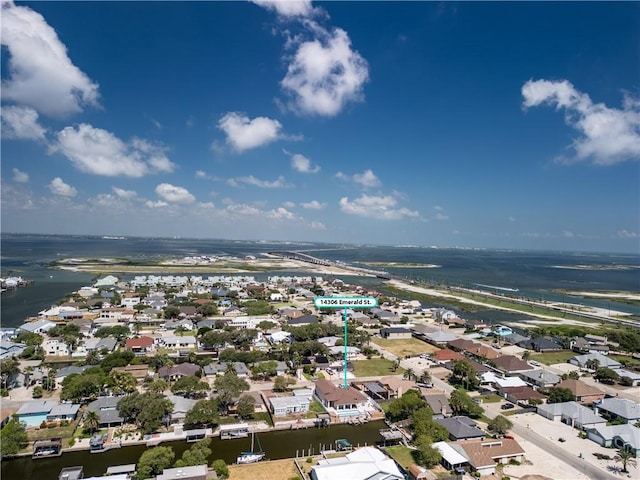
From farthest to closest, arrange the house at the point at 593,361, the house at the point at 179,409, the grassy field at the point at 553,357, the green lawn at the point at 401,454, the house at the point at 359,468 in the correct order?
the grassy field at the point at 553,357 → the house at the point at 593,361 → the house at the point at 179,409 → the green lawn at the point at 401,454 → the house at the point at 359,468

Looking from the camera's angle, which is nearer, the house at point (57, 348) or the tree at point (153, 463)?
the tree at point (153, 463)

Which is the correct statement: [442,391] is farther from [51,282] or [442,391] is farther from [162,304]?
[51,282]

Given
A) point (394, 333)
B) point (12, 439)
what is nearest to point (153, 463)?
point (12, 439)

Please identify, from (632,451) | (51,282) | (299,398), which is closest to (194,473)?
(299,398)

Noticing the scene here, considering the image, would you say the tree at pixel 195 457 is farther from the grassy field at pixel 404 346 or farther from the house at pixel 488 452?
the grassy field at pixel 404 346

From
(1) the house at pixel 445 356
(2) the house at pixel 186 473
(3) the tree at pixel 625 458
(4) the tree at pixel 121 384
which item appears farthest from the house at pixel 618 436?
(4) the tree at pixel 121 384

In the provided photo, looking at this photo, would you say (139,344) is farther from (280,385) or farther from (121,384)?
(280,385)

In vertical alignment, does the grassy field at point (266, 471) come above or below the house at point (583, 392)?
below

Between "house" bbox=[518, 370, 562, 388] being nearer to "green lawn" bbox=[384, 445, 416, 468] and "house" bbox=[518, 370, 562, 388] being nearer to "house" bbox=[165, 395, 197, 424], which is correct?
"green lawn" bbox=[384, 445, 416, 468]
